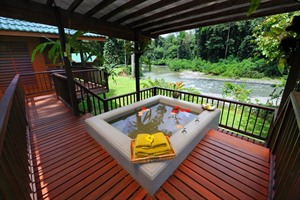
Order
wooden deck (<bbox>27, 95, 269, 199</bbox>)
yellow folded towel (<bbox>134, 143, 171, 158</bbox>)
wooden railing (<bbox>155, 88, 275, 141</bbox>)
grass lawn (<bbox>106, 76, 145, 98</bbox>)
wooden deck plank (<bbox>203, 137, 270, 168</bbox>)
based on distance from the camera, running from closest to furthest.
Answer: wooden deck (<bbox>27, 95, 269, 199</bbox>) < yellow folded towel (<bbox>134, 143, 171, 158</bbox>) < wooden deck plank (<bbox>203, 137, 270, 168</bbox>) < wooden railing (<bbox>155, 88, 275, 141</bbox>) < grass lawn (<bbox>106, 76, 145, 98</bbox>)

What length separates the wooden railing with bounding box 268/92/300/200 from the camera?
1.03m

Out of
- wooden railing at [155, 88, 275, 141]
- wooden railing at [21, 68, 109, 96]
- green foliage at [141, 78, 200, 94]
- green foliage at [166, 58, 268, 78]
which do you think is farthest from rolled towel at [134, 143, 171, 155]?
green foliage at [166, 58, 268, 78]

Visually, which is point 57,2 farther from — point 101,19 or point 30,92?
point 30,92

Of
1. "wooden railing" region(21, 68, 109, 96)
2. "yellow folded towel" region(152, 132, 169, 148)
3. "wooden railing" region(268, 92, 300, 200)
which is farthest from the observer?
"wooden railing" region(21, 68, 109, 96)

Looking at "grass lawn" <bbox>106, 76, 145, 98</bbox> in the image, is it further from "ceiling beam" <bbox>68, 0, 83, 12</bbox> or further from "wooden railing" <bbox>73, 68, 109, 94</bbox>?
"ceiling beam" <bbox>68, 0, 83, 12</bbox>

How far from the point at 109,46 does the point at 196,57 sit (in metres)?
13.8

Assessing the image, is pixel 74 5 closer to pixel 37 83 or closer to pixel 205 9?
pixel 205 9

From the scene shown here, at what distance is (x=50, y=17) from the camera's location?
274 cm

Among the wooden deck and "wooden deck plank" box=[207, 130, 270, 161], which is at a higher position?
"wooden deck plank" box=[207, 130, 270, 161]

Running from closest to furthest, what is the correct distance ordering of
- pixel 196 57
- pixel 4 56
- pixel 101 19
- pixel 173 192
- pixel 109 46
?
pixel 173 192 → pixel 101 19 → pixel 4 56 → pixel 109 46 → pixel 196 57

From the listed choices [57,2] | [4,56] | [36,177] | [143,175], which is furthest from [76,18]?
[4,56]

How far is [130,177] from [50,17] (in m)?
3.29

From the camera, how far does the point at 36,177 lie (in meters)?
1.90

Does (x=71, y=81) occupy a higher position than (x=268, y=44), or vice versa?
(x=268, y=44)
